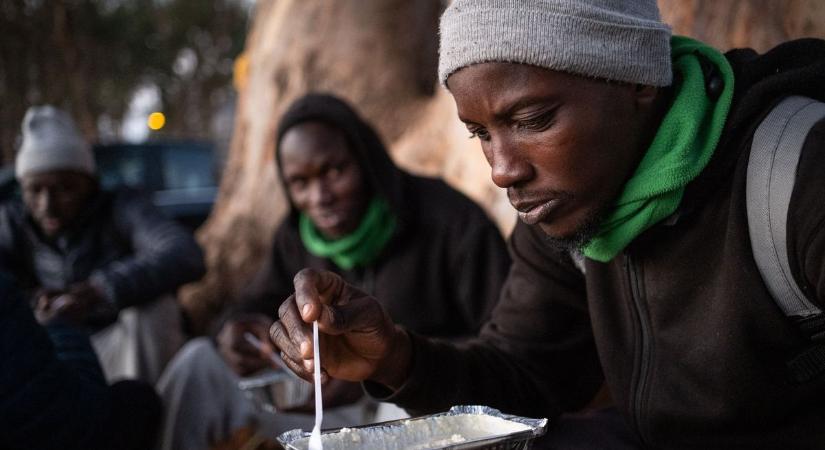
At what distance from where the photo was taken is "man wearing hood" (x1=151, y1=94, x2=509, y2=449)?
319 cm

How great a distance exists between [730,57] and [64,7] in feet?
27.4

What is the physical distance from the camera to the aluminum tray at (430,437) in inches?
47.1

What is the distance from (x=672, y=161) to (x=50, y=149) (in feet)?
10.8

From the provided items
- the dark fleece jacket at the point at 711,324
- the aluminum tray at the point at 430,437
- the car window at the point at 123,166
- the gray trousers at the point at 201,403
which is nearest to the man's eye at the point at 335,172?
the gray trousers at the point at 201,403

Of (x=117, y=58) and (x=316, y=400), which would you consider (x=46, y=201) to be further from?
(x=117, y=58)

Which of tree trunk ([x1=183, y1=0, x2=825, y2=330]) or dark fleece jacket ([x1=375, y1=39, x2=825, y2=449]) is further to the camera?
tree trunk ([x1=183, y1=0, x2=825, y2=330])


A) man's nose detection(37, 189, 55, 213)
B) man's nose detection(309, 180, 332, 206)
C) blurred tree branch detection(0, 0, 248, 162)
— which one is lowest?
man's nose detection(37, 189, 55, 213)

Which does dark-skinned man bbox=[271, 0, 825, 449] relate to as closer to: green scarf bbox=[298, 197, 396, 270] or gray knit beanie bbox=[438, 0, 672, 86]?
gray knit beanie bbox=[438, 0, 672, 86]

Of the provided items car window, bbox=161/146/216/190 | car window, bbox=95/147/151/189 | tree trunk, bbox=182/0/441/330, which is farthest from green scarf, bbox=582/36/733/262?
car window, bbox=161/146/216/190

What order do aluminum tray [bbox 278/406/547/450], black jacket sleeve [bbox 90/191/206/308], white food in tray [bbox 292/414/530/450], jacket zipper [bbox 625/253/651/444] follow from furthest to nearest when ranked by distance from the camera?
black jacket sleeve [bbox 90/191/206/308]
jacket zipper [bbox 625/253/651/444]
white food in tray [bbox 292/414/530/450]
aluminum tray [bbox 278/406/547/450]

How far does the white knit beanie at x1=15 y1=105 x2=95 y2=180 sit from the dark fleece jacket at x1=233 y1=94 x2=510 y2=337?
130 cm

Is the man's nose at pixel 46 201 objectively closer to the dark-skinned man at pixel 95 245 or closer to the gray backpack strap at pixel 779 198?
the dark-skinned man at pixel 95 245

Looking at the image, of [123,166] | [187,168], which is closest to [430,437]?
[123,166]

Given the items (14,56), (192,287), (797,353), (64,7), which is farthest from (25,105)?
(797,353)
